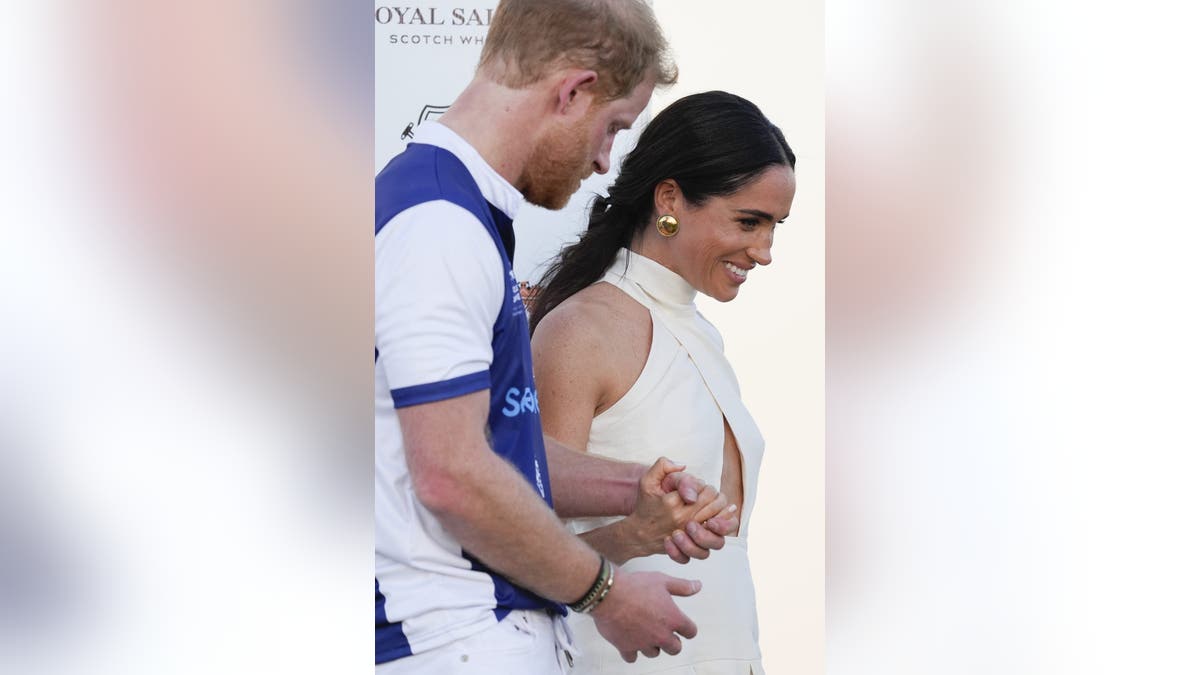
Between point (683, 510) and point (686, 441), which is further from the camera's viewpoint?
point (686, 441)

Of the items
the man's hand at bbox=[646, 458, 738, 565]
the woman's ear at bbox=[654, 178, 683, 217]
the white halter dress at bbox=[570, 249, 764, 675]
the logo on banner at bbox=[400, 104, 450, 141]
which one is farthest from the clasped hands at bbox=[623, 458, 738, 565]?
the logo on banner at bbox=[400, 104, 450, 141]

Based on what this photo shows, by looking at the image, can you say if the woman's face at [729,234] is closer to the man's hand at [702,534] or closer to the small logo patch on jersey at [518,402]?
the man's hand at [702,534]

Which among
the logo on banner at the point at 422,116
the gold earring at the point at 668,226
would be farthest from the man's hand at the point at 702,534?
the logo on banner at the point at 422,116

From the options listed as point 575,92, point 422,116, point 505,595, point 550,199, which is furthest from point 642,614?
point 422,116

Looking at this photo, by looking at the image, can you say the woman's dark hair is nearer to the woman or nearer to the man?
the woman

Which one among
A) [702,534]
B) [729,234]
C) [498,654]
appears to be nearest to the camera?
[498,654]

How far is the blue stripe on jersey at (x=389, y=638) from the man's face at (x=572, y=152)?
59cm

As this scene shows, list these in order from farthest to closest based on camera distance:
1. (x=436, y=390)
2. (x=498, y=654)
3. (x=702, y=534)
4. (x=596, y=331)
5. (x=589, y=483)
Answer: (x=596, y=331) < (x=589, y=483) < (x=702, y=534) < (x=498, y=654) < (x=436, y=390)

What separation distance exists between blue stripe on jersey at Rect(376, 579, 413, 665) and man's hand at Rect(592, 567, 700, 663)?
245 mm

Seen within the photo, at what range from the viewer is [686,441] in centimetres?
222

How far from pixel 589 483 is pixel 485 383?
2.37 ft

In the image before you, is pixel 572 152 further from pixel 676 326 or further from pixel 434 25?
pixel 434 25
